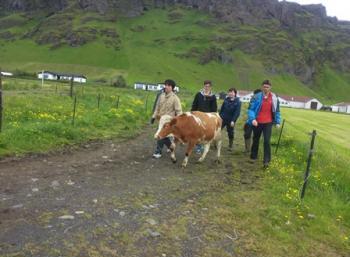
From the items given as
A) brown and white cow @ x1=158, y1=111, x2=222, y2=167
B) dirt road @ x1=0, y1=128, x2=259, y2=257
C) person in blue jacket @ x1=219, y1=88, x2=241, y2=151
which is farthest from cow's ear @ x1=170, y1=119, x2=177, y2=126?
person in blue jacket @ x1=219, y1=88, x2=241, y2=151

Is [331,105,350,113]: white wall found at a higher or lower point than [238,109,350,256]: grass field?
lower

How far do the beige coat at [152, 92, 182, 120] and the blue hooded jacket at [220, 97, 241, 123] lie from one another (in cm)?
353

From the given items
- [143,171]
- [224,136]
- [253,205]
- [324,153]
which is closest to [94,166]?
[143,171]

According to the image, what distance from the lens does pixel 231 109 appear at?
58.1 ft

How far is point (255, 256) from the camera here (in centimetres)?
770

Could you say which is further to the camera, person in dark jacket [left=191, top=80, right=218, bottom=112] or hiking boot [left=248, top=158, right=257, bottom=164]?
person in dark jacket [left=191, top=80, right=218, bottom=112]

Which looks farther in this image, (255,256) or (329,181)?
(329,181)

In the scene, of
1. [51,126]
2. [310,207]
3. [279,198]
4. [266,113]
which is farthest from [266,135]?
[51,126]

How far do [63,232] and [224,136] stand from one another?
1588 cm

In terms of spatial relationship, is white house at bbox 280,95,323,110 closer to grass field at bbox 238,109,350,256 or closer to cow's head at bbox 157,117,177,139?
grass field at bbox 238,109,350,256

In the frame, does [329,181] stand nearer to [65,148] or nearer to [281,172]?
[281,172]

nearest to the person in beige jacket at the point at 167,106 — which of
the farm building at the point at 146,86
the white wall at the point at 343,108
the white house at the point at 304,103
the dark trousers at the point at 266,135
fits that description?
the dark trousers at the point at 266,135

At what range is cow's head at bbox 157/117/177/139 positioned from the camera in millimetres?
13644

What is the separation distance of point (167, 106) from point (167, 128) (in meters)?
1.27
